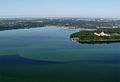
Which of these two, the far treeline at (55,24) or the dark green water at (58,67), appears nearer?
the dark green water at (58,67)

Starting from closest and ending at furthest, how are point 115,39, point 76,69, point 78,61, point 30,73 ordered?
point 30,73
point 76,69
point 78,61
point 115,39

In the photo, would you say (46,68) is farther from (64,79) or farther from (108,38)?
(108,38)

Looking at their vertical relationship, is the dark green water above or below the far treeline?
below

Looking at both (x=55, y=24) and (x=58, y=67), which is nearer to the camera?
(x=58, y=67)

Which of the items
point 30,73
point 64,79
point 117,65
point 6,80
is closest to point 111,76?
point 117,65

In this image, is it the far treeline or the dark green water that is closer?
the dark green water

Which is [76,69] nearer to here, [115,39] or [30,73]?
[30,73]

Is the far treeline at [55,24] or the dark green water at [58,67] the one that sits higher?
the far treeline at [55,24]

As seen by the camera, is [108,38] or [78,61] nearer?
[78,61]

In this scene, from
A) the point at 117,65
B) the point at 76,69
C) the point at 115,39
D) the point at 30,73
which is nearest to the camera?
the point at 30,73
